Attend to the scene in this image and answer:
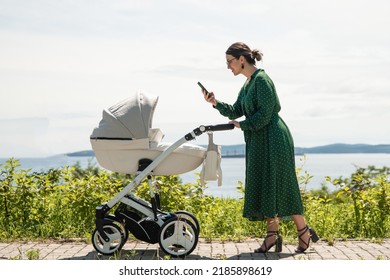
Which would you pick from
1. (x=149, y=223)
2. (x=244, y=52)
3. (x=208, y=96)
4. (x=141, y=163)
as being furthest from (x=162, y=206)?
(x=244, y=52)

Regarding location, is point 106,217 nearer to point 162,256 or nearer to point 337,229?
point 162,256

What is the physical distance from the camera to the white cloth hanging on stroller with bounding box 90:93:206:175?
569 centimetres

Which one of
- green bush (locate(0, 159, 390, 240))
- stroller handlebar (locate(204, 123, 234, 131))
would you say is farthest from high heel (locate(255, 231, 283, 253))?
stroller handlebar (locate(204, 123, 234, 131))

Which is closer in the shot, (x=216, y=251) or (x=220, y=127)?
(x=220, y=127)

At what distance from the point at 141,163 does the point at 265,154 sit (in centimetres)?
109

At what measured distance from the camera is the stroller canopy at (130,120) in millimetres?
5680

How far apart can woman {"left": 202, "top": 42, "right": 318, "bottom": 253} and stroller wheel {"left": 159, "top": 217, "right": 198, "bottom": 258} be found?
56 centimetres

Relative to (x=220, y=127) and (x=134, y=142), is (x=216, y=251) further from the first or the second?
(x=134, y=142)

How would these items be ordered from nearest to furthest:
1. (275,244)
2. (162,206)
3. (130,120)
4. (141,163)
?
(130,120), (141,163), (275,244), (162,206)

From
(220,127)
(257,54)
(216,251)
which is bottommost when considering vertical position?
(216,251)

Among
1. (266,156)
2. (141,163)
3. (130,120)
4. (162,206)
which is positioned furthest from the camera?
(162,206)

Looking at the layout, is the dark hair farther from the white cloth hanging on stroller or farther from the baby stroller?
the white cloth hanging on stroller

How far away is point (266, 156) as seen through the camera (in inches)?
234

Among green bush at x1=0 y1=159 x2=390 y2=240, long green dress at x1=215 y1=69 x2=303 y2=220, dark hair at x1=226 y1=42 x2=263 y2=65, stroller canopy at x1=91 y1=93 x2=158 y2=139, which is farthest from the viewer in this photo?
green bush at x1=0 y1=159 x2=390 y2=240
